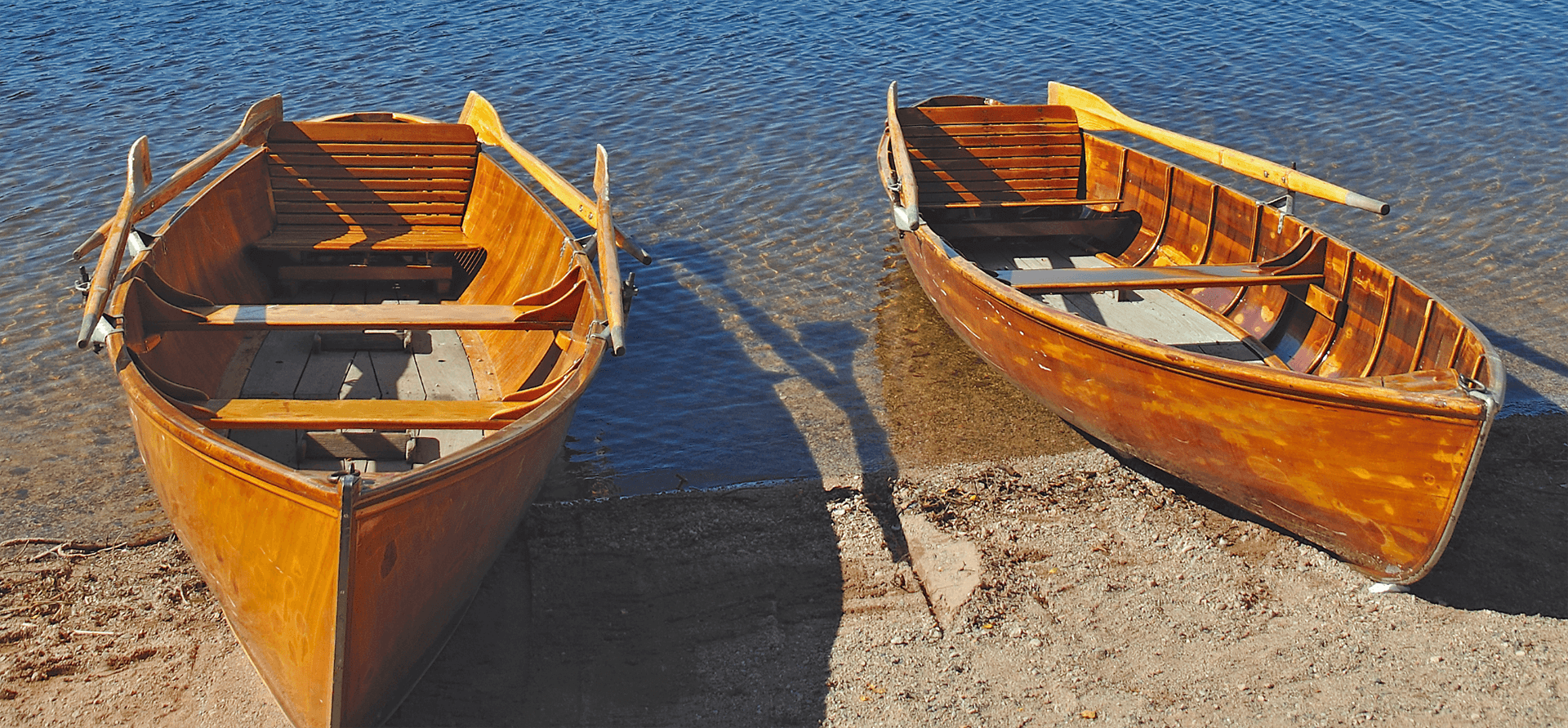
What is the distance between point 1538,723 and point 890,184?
6145 millimetres

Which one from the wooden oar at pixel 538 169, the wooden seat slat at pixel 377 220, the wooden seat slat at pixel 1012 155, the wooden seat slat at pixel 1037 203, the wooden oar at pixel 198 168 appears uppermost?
the wooden oar at pixel 198 168

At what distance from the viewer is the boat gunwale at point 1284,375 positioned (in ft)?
16.4

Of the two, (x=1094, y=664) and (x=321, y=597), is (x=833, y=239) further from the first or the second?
(x=321, y=597)

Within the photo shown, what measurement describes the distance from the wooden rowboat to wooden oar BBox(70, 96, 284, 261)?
25 millimetres

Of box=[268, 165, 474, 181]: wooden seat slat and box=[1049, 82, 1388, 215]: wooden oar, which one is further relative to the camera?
box=[268, 165, 474, 181]: wooden seat slat

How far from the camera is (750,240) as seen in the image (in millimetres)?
11148

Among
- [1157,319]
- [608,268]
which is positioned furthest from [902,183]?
[608,268]

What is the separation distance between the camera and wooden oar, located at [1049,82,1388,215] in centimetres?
728

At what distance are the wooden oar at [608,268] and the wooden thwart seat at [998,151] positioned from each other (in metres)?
3.79

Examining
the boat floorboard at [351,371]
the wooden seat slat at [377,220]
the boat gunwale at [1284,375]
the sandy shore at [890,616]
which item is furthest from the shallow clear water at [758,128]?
the wooden seat slat at [377,220]

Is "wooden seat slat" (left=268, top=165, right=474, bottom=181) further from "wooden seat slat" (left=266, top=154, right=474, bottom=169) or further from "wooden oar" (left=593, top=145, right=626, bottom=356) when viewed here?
"wooden oar" (left=593, top=145, right=626, bottom=356)

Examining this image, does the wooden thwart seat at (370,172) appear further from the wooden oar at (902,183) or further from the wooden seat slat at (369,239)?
the wooden oar at (902,183)

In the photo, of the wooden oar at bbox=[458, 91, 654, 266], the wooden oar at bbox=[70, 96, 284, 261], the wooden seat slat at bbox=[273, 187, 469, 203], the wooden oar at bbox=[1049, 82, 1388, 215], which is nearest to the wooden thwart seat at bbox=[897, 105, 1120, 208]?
the wooden oar at bbox=[1049, 82, 1388, 215]

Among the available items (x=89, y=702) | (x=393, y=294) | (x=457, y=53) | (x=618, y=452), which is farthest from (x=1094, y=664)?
(x=457, y=53)
